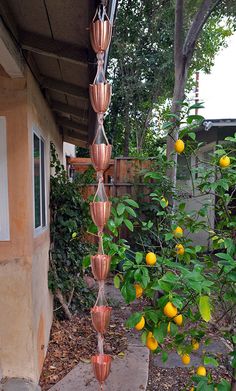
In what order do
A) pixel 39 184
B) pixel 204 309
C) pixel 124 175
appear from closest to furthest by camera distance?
1. pixel 204 309
2. pixel 39 184
3. pixel 124 175

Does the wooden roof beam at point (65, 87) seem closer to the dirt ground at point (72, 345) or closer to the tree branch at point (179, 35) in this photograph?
the dirt ground at point (72, 345)

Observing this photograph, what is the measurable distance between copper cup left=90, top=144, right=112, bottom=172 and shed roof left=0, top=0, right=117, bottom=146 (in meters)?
0.55

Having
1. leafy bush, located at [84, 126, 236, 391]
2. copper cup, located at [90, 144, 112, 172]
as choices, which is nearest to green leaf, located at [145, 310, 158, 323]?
leafy bush, located at [84, 126, 236, 391]

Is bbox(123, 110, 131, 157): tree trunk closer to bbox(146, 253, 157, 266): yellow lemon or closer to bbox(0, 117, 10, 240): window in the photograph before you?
bbox(0, 117, 10, 240): window

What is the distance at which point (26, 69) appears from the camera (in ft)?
8.16

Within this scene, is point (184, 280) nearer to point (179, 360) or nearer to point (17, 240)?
point (17, 240)

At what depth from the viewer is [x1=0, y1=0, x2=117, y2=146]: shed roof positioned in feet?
5.73

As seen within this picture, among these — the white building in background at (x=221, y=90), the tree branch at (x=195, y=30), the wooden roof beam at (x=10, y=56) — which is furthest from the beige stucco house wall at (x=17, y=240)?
the white building in background at (x=221, y=90)

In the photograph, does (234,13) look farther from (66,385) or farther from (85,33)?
(66,385)

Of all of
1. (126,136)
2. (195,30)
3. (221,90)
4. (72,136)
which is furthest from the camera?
(221,90)

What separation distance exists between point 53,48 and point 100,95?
1.10 m

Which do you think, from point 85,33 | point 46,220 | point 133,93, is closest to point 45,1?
point 85,33

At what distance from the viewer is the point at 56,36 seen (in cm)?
212

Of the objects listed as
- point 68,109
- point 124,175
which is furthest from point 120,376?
point 124,175
